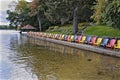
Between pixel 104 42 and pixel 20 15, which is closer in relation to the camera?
pixel 104 42

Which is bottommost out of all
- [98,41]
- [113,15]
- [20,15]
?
[98,41]

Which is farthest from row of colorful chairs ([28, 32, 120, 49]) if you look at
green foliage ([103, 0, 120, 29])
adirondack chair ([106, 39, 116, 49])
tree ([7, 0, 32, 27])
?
tree ([7, 0, 32, 27])

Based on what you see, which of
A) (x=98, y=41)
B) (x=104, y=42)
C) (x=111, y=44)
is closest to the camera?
(x=111, y=44)

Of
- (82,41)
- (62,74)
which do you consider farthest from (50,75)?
(82,41)

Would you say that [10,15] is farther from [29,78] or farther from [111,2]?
[29,78]

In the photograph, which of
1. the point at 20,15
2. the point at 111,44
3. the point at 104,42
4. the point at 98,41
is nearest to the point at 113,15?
the point at 111,44

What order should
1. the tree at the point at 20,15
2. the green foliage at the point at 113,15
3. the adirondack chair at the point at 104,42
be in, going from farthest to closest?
1. the tree at the point at 20,15
2. the adirondack chair at the point at 104,42
3. the green foliage at the point at 113,15

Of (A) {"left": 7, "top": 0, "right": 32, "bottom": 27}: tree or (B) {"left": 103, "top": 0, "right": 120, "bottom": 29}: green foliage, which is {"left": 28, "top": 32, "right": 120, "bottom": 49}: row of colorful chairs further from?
(A) {"left": 7, "top": 0, "right": 32, "bottom": 27}: tree

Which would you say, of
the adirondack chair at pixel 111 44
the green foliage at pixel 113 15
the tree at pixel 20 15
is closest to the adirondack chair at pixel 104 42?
the adirondack chair at pixel 111 44

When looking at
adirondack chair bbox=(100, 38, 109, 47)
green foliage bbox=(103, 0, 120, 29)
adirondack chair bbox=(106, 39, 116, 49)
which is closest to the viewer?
green foliage bbox=(103, 0, 120, 29)

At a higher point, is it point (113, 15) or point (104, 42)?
point (113, 15)

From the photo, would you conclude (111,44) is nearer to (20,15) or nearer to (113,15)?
(113,15)

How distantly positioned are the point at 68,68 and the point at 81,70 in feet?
2.78

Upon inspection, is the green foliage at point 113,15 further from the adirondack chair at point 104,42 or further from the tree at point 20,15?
the tree at point 20,15
